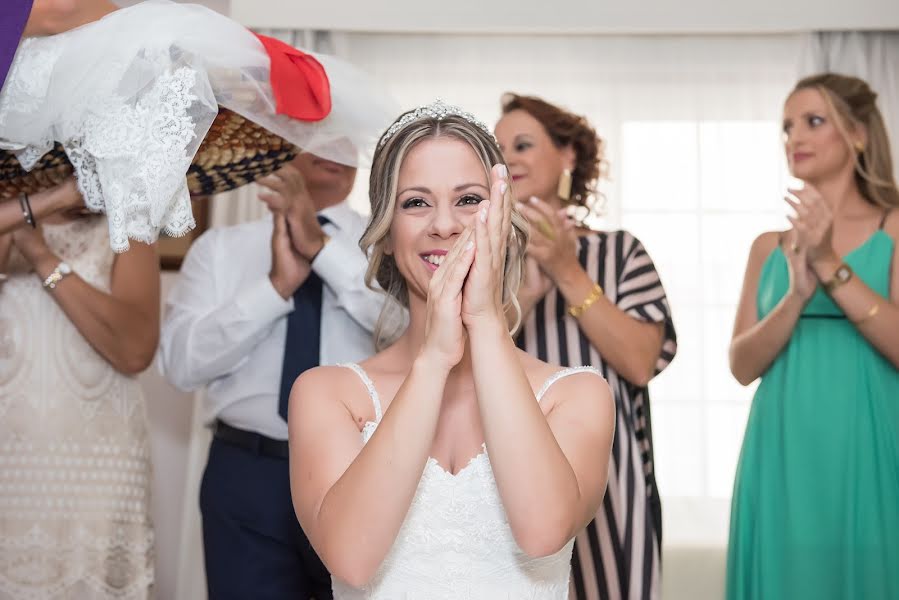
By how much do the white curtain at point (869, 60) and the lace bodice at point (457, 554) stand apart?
3261 millimetres

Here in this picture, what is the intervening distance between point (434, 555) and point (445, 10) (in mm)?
2974

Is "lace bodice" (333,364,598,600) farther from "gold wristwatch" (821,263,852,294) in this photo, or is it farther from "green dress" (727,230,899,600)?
"gold wristwatch" (821,263,852,294)

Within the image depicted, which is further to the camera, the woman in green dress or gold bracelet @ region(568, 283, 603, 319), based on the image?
the woman in green dress

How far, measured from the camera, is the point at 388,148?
188 centimetres

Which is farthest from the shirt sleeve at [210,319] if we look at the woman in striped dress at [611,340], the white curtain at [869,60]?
the white curtain at [869,60]

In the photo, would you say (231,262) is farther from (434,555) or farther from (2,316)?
(434,555)

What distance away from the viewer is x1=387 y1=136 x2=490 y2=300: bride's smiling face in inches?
71.1

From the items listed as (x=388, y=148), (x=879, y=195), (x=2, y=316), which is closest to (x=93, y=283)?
(x=2, y=316)

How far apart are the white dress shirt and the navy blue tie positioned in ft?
0.07

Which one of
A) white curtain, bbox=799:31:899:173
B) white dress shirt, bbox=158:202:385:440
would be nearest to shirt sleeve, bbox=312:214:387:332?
white dress shirt, bbox=158:202:385:440

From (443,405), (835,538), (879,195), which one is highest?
(879,195)

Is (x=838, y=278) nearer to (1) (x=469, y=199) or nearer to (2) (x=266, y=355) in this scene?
(1) (x=469, y=199)

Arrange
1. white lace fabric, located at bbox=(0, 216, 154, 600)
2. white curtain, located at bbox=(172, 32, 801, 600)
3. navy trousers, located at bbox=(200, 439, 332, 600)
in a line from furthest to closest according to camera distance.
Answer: white curtain, located at bbox=(172, 32, 801, 600) → navy trousers, located at bbox=(200, 439, 332, 600) → white lace fabric, located at bbox=(0, 216, 154, 600)

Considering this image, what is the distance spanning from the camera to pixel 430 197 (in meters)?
1.83
